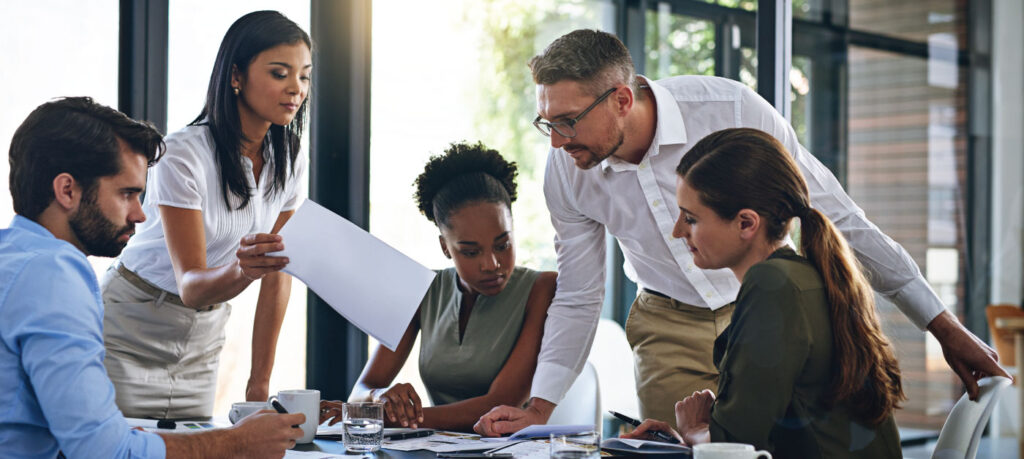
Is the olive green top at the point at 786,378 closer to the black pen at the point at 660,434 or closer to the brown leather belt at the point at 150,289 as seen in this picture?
the black pen at the point at 660,434

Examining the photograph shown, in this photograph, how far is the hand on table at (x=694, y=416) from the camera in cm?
156

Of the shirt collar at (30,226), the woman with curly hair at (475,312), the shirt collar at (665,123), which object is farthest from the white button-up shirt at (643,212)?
the shirt collar at (30,226)

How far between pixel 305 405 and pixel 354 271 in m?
0.29

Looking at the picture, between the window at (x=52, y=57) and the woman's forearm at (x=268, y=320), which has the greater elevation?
the window at (x=52, y=57)

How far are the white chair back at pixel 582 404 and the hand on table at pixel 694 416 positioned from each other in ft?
2.97

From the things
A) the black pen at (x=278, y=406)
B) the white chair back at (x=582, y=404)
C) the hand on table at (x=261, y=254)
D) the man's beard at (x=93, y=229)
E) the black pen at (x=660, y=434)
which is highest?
the man's beard at (x=93, y=229)

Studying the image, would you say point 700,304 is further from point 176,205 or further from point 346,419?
point 176,205

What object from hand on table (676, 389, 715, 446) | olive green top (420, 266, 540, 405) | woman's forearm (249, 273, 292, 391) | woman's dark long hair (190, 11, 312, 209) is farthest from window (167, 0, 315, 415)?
hand on table (676, 389, 715, 446)

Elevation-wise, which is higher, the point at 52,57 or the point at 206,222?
the point at 52,57

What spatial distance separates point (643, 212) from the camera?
7.07 ft

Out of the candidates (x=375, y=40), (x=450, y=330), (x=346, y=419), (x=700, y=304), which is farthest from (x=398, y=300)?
(x=375, y=40)

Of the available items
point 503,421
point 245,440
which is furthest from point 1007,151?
point 245,440

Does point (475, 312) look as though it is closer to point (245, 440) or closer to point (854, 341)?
point (245, 440)

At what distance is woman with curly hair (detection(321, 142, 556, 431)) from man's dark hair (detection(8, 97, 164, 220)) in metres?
0.96
